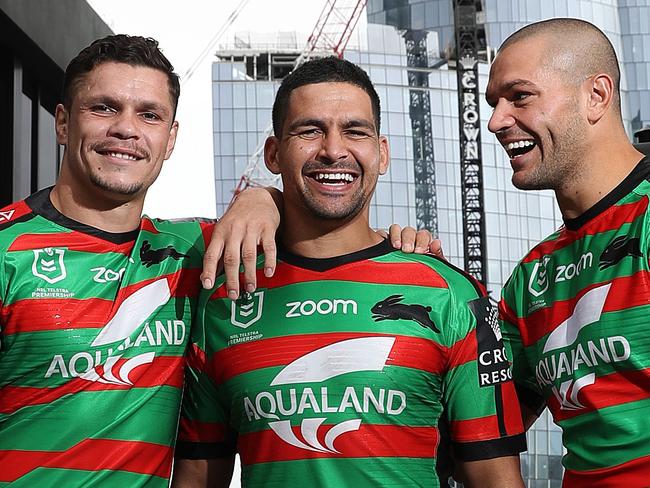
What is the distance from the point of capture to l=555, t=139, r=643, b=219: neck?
12.3ft

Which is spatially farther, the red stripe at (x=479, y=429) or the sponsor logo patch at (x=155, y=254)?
the sponsor logo patch at (x=155, y=254)

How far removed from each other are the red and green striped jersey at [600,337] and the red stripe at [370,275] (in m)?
0.49

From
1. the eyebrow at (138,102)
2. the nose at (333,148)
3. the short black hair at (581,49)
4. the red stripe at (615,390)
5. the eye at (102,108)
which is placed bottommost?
the red stripe at (615,390)

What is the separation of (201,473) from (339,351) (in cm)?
78

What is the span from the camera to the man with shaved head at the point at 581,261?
344 cm

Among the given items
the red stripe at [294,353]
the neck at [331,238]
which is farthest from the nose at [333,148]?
the red stripe at [294,353]

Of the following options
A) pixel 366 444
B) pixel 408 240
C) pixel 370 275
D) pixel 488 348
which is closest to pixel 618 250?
pixel 488 348

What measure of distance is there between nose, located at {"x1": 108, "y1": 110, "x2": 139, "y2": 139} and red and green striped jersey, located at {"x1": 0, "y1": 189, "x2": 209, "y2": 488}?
398 millimetres

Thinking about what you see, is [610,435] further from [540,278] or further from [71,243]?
[71,243]

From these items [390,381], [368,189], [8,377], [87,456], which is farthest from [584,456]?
[8,377]

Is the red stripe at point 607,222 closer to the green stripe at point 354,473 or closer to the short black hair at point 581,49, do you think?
the short black hair at point 581,49

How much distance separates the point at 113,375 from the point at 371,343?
3.18 ft

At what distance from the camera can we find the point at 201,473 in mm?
3801

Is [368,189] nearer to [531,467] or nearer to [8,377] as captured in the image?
[8,377]
